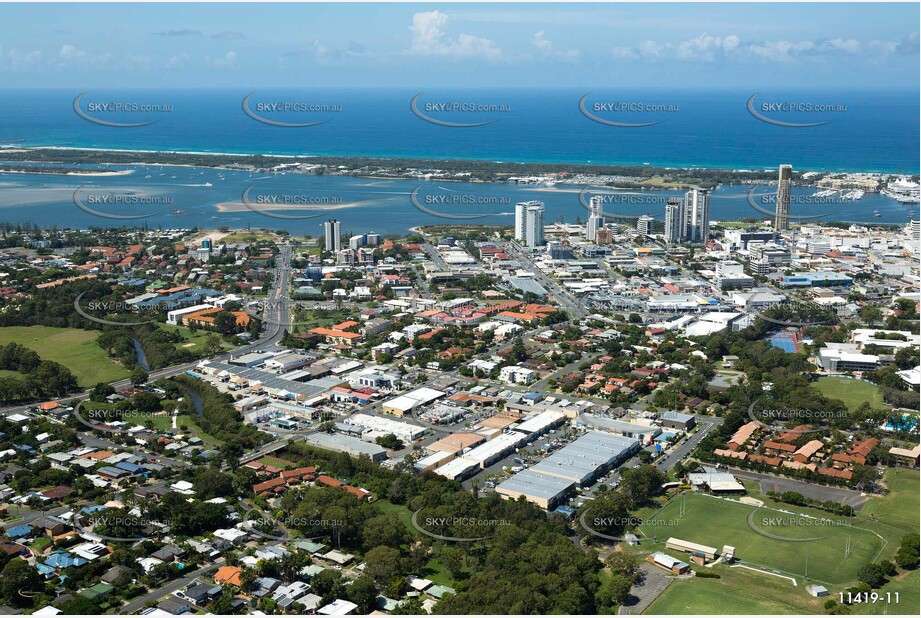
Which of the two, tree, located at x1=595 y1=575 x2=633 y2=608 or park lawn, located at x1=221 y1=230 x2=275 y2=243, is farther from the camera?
park lawn, located at x1=221 y1=230 x2=275 y2=243

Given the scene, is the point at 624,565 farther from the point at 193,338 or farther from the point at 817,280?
the point at 817,280

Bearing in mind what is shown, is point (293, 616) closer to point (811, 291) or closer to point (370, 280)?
point (370, 280)

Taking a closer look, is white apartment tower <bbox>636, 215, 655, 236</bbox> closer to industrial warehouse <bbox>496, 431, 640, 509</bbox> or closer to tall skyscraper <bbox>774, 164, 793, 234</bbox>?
tall skyscraper <bbox>774, 164, 793, 234</bbox>

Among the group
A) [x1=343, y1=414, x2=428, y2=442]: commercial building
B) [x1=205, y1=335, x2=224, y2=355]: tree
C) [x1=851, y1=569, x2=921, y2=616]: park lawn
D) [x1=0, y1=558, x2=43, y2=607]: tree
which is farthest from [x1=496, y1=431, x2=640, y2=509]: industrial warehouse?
[x1=205, y1=335, x2=224, y2=355]: tree

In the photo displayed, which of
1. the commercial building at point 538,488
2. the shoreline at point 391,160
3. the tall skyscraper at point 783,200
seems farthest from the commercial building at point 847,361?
the shoreline at point 391,160

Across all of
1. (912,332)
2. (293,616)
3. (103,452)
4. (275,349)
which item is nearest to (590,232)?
(912,332)

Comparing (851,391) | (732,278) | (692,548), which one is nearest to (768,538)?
(692,548)

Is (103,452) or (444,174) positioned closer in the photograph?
(103,452)
